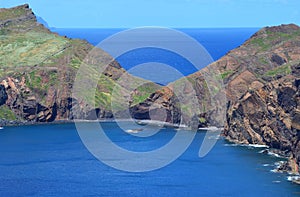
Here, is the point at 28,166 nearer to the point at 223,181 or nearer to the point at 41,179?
the point at 41,179

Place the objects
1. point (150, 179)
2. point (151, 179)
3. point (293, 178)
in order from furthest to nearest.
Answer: point (151, 179), point (150, 179), point (293, 178)

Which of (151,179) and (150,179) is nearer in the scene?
(150,179)

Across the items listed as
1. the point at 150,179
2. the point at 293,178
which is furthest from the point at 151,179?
the point at 293,178

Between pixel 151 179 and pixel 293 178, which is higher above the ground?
pixel 293 178

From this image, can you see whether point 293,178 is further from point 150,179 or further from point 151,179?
point 150,179

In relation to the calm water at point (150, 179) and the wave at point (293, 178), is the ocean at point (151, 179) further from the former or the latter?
the wave at point (293, 178)

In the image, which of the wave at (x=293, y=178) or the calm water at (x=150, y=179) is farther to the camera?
the wave at (x=293, y=178)

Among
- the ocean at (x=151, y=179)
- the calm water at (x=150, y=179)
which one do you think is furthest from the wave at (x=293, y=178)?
the calm water at (x=150, y=179)

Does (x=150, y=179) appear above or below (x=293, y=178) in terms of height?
below

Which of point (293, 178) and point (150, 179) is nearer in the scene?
point (293, 178)

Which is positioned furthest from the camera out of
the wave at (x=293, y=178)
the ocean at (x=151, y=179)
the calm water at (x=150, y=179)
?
the wave at (x=293, y=178)

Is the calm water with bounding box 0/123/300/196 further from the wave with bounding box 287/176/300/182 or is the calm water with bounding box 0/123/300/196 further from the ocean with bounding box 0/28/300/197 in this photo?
the wave with bounding box 287/176/300/182

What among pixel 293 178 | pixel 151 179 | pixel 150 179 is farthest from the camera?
pixel 151 179
